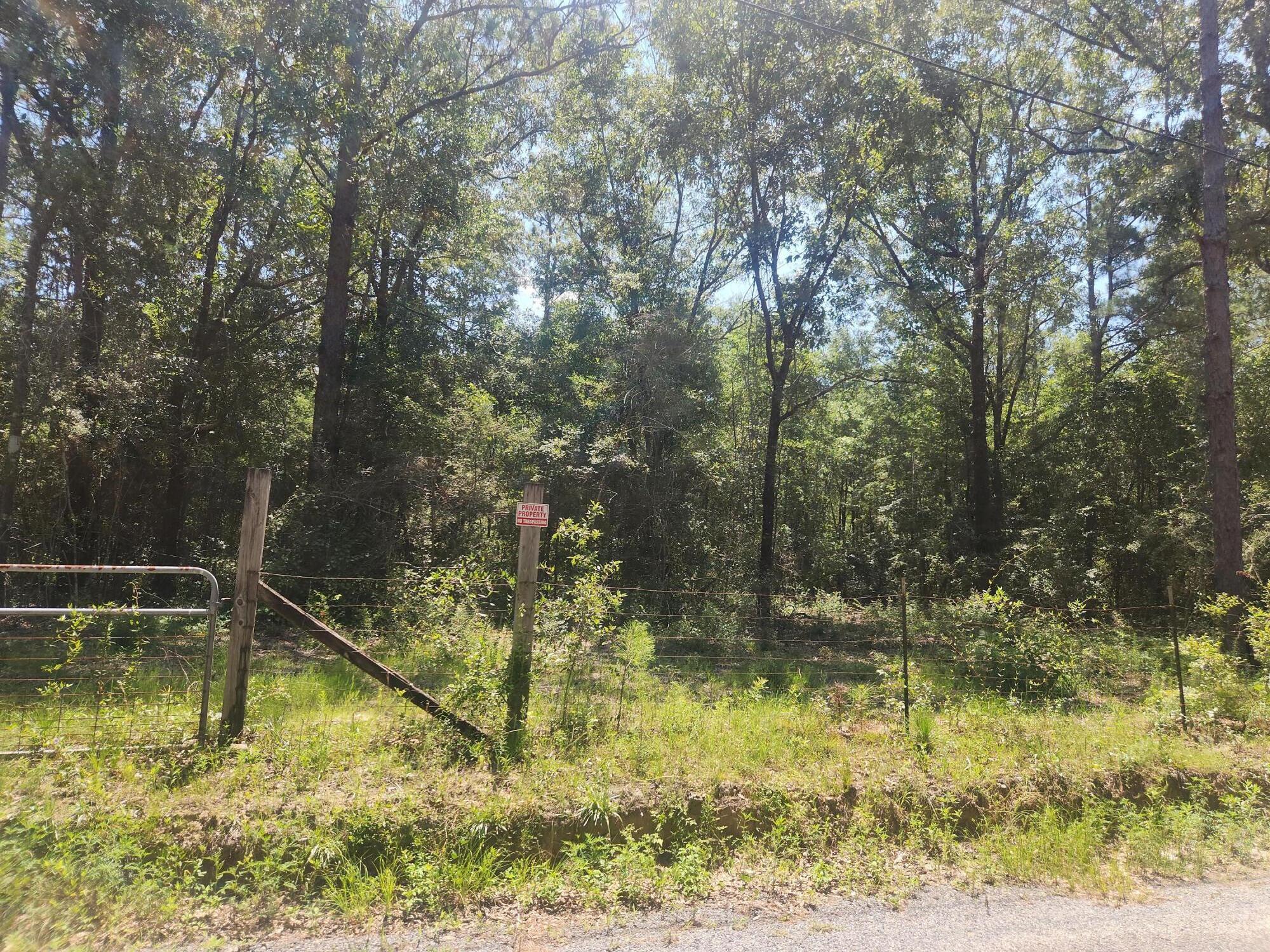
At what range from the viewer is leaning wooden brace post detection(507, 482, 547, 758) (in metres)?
4.84

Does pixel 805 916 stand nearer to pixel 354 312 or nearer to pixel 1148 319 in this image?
pixel 354 312

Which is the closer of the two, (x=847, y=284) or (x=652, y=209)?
(x=847, y=284)

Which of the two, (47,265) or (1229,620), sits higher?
(47,265)

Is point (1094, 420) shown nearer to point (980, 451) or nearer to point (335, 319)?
point (980, 451)

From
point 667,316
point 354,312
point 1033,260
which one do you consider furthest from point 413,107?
point 1033,260

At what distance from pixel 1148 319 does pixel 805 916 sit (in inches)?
775

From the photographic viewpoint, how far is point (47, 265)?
11.9 metres

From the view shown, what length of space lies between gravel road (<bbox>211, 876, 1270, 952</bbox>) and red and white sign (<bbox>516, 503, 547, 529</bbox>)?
2.57 meters

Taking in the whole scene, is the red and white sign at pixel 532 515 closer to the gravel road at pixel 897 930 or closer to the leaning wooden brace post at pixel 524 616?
the leaning wooden brace post at pixel 524 616

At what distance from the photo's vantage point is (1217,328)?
1042 centimetres

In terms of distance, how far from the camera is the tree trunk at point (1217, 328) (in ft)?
33.6

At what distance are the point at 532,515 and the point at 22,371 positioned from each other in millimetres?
11002

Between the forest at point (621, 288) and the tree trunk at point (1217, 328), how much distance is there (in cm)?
6

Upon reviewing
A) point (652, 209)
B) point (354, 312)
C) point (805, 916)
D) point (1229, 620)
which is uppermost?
Answer: point (652, 209)
